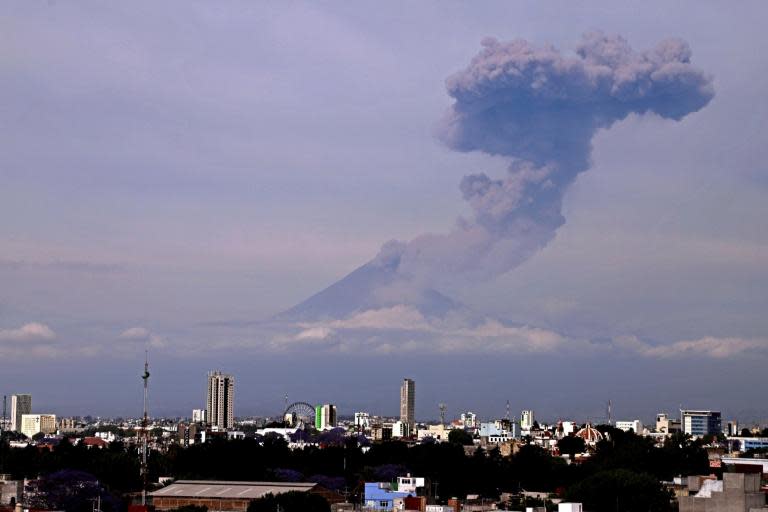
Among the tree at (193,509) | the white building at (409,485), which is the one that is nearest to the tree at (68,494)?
the tree at (193,509)

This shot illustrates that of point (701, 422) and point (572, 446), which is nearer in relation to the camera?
point (572, 446)

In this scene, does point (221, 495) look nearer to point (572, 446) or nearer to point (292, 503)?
point (292, 503)

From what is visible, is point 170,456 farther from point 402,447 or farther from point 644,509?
point 644,509

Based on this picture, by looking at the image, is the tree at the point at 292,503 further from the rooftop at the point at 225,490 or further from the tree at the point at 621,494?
the tree at the point at 621,494

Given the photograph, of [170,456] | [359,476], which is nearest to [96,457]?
[170,456]

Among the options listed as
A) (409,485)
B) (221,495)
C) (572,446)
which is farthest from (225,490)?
(572,446)
